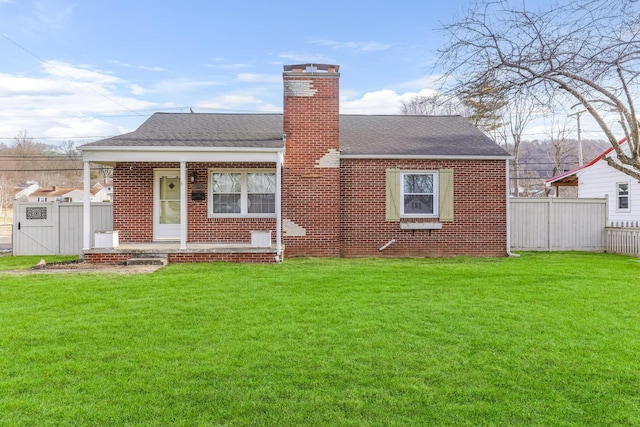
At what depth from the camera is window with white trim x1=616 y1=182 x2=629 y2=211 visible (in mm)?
16500

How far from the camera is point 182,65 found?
22.9 meters

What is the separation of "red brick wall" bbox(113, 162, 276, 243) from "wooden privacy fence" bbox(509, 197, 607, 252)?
26.1ft

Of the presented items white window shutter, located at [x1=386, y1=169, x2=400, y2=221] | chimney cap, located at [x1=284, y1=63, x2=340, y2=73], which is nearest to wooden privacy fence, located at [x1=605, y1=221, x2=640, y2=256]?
white window shutter, located at [x1=386, y1=169, x2=400, y2=221]

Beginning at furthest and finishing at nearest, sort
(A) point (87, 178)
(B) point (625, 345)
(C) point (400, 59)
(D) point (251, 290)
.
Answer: (C) point (400, 59) → (A) point (87, 178) → (D) point (251, 290) → (B) point (625, 345)

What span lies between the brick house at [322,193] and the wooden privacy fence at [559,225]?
197cm

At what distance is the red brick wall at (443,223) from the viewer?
12.4 m

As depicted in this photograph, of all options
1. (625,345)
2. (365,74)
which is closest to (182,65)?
(365,74)

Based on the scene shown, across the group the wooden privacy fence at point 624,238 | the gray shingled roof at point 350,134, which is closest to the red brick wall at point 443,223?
the gray shingled roof at point 350,134

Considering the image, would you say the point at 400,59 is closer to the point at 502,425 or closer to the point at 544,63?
the point at 544,63

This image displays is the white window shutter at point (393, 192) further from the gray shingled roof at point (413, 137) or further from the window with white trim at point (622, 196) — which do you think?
the window with white trim at point (622, 196)

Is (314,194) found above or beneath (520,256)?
above

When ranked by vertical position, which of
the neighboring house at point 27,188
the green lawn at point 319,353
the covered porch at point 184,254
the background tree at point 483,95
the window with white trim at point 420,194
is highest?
the neighboring house at point 27,188

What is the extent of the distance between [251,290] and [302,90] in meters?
6.75

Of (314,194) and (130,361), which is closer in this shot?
(130,361)
